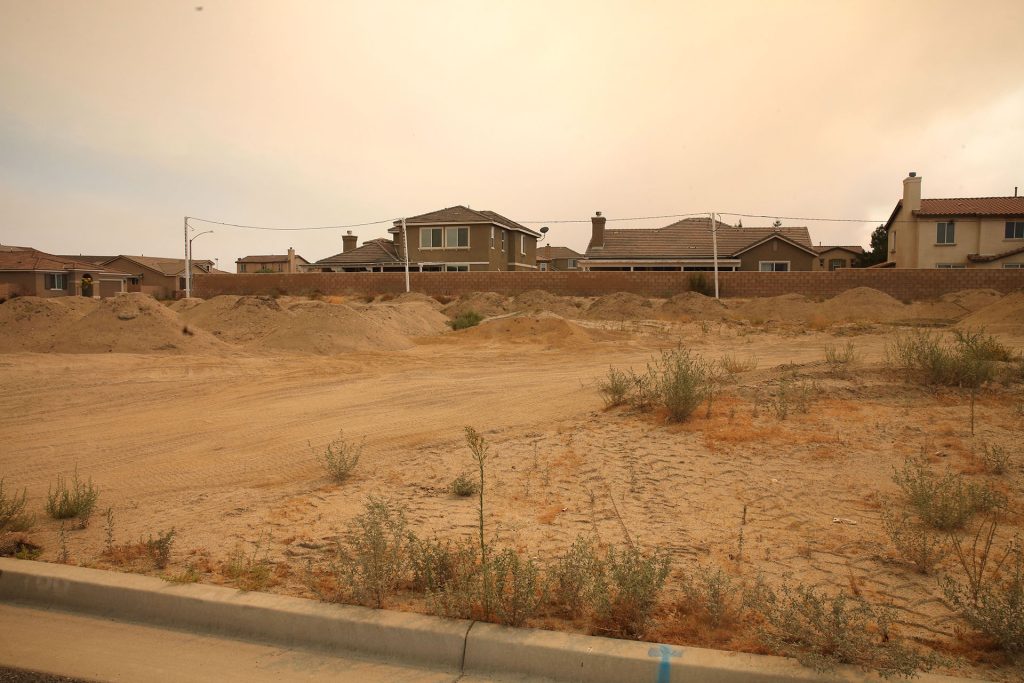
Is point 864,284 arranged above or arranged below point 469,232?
below

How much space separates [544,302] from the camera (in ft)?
118

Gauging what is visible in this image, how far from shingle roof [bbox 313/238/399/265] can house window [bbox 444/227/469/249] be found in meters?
5.31

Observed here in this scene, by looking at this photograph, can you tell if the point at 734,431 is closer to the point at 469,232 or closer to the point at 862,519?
the point at 862,519

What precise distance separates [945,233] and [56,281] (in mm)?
62002

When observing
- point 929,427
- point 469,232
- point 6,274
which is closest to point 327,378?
point 929,427

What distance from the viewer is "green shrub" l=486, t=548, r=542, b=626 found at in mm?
4160

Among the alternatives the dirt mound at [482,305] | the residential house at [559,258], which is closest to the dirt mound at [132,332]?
the dirt mound at [482,305]

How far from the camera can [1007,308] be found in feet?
80.5

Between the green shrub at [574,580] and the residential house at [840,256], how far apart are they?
73.2 meters

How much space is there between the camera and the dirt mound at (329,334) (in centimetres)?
2002

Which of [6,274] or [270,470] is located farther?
[6,274]

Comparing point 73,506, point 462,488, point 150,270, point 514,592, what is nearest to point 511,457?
point 462,488

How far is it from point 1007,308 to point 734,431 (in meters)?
21.7

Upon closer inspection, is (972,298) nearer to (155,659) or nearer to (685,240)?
(685,240)
